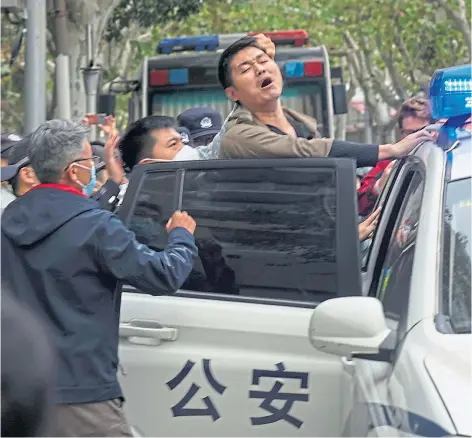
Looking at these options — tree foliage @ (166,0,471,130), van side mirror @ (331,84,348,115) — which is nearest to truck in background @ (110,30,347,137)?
van side mirror @ (331,84,348,115)

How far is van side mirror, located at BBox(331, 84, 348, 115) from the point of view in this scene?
41.4 ft

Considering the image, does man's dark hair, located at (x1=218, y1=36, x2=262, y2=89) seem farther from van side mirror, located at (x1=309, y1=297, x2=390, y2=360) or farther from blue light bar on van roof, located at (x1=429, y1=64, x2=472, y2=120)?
van side mirror, located at (x1=309, y1=297, x2=390, y2=360)

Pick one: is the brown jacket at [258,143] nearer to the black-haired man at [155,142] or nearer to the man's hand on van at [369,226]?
the man's hand on van at [369,226]

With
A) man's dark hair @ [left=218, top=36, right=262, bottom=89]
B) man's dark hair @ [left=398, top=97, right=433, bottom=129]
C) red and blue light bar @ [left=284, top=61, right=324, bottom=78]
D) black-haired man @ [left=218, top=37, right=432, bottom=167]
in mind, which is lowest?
red and blue light bar @ [left=284, top=61, right=324, bottom=78]

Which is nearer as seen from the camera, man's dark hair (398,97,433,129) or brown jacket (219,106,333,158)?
brown jacket (219,106,333,158)

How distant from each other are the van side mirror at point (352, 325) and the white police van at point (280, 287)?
0.20ft

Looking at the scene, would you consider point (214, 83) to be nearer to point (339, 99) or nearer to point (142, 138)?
point (339, 99)

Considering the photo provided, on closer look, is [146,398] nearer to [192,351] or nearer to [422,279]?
[192,351]

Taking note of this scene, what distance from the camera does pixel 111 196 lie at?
5.25 m

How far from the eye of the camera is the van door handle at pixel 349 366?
10.8ft

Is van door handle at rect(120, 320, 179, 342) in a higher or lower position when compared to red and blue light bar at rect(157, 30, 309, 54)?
lower

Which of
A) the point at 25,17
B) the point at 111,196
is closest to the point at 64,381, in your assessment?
the point at 111,196

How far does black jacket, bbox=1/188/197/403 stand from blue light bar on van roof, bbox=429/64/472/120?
2.98ft

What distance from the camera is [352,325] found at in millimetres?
2748
